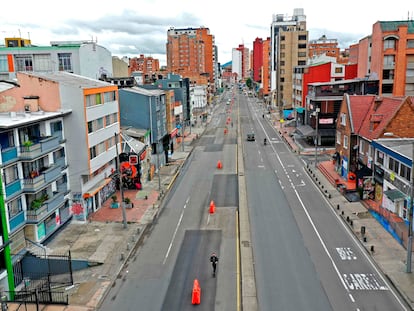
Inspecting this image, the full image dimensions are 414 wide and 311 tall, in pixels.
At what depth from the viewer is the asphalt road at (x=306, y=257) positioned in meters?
24.6

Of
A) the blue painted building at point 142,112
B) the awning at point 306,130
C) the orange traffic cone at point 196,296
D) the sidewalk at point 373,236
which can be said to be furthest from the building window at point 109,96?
the awning at point 306,130

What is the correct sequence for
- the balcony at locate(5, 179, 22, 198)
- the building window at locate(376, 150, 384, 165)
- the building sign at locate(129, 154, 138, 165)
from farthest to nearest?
the building sign at locate(129, 154, 138, 165) < the building window at locate(376, 150, 384, 165) < the balcony at locate(5, 179, 22, 198)

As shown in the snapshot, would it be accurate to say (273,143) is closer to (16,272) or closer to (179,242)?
(179,242)

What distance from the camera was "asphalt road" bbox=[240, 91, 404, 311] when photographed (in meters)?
24.6

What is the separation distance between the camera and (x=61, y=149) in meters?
36.9

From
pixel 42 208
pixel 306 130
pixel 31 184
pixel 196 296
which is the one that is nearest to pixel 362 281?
pixel 196 296

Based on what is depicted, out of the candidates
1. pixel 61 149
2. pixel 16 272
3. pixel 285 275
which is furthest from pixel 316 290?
pixel 61 149

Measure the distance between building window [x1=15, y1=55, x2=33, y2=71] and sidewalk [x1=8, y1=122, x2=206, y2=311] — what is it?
3147 cm

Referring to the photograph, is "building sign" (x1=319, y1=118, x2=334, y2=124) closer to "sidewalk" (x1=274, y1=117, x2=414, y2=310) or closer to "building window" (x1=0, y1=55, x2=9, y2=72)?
"sidewalk" (x1=274, y1=117, x2=414, y2=310)

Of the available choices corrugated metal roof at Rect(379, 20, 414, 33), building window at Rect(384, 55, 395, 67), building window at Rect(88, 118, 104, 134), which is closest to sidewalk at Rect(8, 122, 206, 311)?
building window at Rect(88, 118, 104, 134)

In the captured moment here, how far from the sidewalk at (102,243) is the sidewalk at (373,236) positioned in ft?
58.9

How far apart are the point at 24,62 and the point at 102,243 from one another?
44.3 m

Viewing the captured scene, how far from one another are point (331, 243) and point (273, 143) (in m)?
50.9

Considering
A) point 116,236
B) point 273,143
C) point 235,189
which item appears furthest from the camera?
point 273,143
